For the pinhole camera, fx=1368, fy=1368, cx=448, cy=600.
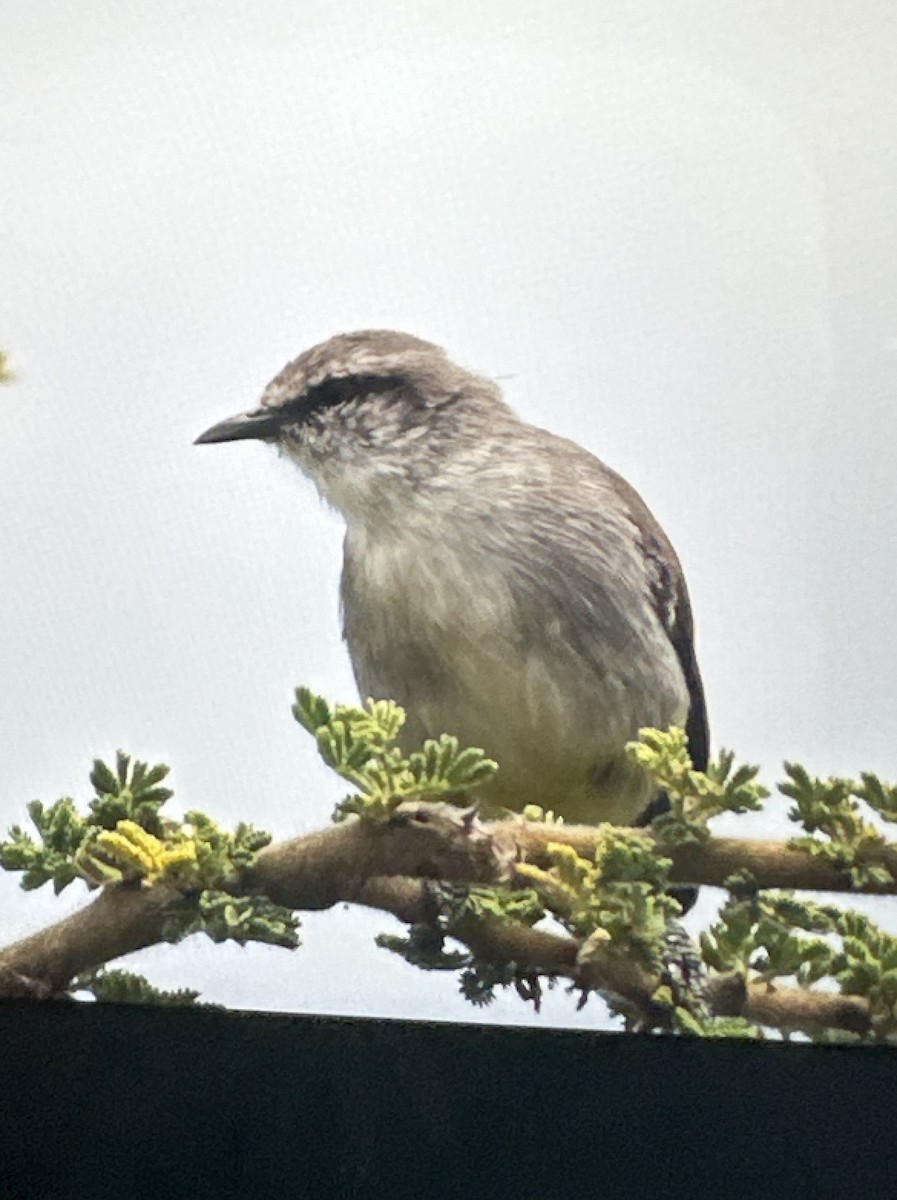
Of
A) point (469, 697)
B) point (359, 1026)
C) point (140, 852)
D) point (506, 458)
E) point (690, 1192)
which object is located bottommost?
point (690, 1192)

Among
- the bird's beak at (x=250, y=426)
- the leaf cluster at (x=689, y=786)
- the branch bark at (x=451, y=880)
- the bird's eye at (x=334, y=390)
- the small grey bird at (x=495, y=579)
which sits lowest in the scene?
the branch bark at (x=451, y=880)

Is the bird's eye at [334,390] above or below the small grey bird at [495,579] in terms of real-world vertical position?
above

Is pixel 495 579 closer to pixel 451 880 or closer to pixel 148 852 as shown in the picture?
pixel 451 880

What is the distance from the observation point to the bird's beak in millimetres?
1295

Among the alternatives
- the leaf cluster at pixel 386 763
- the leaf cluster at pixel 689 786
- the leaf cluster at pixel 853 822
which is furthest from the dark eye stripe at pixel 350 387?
the leaf cluster at pixel 853 822

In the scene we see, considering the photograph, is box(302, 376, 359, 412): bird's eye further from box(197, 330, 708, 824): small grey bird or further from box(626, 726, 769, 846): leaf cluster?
box(626, 726, 769, 846): leaf cluster

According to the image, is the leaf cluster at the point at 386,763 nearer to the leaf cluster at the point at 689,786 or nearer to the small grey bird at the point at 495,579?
the small grey bird at the point at 495,579

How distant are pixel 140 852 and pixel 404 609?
13.2 inches

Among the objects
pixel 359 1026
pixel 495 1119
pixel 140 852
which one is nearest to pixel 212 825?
pixel 140 852

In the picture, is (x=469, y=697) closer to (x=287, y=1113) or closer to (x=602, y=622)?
(x=602, y=622)

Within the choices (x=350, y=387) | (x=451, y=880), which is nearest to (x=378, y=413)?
(x=350, y=387)

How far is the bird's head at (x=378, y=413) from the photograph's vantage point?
4.17 feet

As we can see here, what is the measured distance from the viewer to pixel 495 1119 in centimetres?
125

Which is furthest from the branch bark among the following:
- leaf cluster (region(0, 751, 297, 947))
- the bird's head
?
the bird's head
